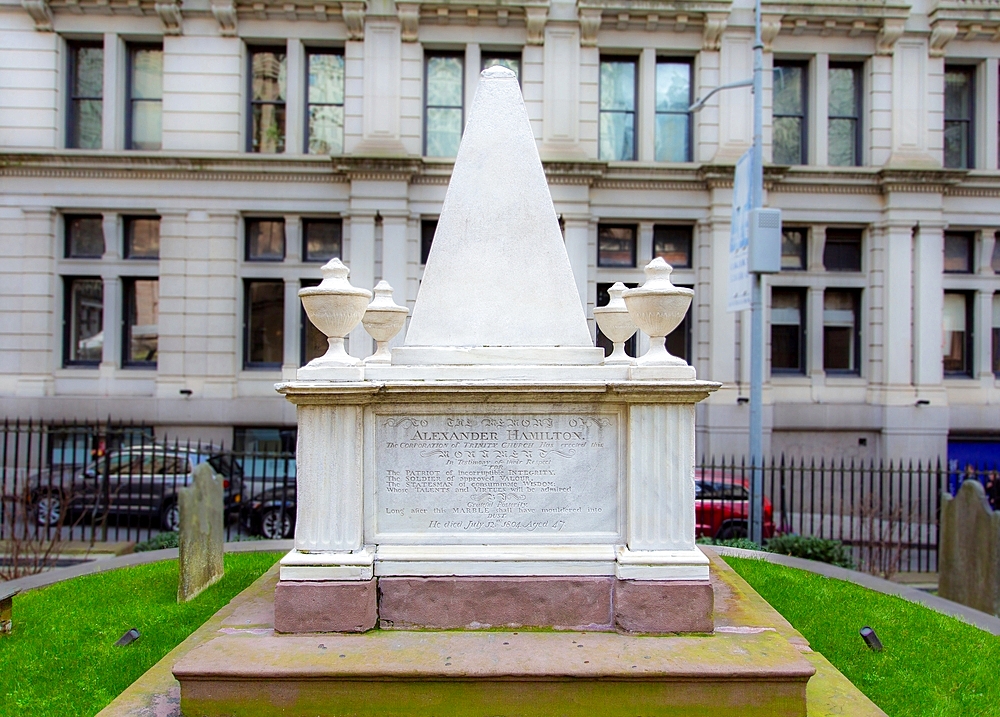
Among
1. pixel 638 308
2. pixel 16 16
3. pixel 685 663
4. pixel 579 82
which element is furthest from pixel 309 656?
pixel 16 16

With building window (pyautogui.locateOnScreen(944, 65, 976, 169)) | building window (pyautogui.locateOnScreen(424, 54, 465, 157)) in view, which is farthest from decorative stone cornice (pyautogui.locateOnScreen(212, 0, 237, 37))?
building window (pyautogui.locateOnScreen(944, 65, 976, 169))

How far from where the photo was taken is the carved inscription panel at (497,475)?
17.9 ft

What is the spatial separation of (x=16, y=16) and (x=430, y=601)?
21.0m

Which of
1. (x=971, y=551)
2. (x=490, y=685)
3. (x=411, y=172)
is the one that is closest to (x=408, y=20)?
(x=411, y=172)

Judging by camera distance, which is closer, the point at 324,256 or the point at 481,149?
the point at 481,149

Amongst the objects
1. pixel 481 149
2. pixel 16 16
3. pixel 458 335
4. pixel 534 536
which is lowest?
pixel 534 536

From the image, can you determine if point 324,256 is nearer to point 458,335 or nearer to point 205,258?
point 205,258

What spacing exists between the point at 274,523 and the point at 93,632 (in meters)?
7.15

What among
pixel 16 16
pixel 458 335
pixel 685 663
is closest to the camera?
pixel 685 663

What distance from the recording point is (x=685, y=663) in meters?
4.61

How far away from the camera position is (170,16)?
60.2 feet

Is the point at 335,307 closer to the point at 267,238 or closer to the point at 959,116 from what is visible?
the point at 267,238

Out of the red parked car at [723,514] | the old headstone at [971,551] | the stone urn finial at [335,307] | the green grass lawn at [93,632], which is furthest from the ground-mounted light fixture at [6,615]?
the old headstone at [971,551]

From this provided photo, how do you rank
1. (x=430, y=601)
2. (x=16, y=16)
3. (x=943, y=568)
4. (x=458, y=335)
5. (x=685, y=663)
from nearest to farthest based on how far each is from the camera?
(x=685, y=663), (x=430, y=601), (x=458, y=335), (x=943, y=568), (x=16, y=16)
